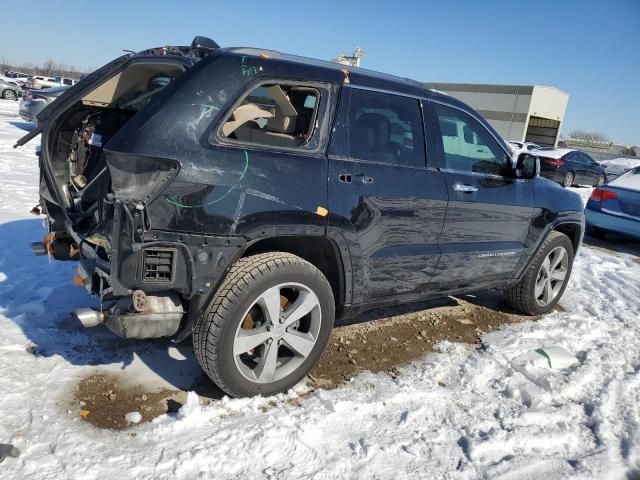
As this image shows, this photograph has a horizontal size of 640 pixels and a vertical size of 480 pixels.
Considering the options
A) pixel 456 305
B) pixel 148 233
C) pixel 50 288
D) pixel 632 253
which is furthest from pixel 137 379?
pixel 632 253

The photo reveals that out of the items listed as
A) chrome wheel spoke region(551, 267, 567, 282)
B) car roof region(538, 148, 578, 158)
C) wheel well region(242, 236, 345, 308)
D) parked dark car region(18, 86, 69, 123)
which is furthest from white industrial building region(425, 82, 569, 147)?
wheel well region(242, 236, 345, 308)

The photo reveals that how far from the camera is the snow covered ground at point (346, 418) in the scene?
2.55 metres

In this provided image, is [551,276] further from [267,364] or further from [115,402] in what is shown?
[115,402]

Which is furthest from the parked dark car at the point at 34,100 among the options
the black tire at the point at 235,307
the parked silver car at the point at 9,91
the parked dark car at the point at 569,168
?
the parked dark car at the point at 569,168

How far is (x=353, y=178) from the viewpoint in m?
3.21

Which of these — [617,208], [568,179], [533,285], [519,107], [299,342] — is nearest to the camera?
[299,342]

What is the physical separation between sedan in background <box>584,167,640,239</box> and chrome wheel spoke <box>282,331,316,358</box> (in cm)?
713

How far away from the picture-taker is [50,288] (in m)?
4.37

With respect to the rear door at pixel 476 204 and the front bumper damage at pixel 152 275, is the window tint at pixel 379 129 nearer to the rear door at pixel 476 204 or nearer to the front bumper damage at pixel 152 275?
the rear door at pixel 476 204

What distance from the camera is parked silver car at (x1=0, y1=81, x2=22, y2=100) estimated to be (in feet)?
88.8

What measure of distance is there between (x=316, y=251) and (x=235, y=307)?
2.33 feet

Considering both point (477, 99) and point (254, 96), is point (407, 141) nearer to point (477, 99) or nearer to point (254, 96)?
point (254, 96)

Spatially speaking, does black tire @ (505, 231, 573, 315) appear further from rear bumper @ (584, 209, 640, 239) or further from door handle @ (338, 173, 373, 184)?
rear bumper @ (584, 209, 640, 239)

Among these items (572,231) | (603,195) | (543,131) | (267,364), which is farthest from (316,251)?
(543,131)
